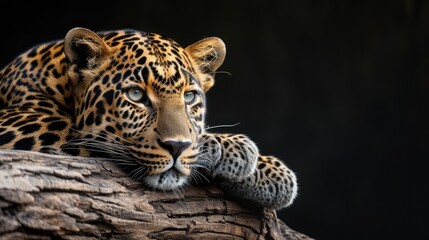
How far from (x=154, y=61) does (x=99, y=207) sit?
1.09 metres

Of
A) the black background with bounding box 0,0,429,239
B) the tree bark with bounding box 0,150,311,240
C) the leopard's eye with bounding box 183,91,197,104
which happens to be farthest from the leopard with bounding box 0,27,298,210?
the black background with bounding box 0,0,429,239

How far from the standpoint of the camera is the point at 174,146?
15.9 ft

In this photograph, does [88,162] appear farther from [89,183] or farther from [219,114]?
[219,114]

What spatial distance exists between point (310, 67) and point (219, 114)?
1.20 meters

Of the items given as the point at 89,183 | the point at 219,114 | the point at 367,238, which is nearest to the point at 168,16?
the point at 219,114

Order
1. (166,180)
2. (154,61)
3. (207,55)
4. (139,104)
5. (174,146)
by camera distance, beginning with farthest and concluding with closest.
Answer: (207,55)
(154,61)
(139,104)
(166,180)
(174,146)

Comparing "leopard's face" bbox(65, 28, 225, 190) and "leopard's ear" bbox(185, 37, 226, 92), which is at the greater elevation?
"leopard's ear" bbox(185, 37, 226, 92)

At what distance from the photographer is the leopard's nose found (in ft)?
15.9

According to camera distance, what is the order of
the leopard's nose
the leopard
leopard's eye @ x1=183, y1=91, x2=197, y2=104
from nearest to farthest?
the leopard's nose < the leopard < leopard's eye @ x1=183, y1=91, x2=197, y2=104

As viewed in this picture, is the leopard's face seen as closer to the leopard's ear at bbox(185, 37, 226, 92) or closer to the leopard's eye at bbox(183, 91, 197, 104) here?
the leopard's eye at bbox(183, 91, 197, 104)

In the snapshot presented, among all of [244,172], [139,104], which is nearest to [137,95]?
[139,104]

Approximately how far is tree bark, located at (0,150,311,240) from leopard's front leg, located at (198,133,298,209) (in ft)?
0.40

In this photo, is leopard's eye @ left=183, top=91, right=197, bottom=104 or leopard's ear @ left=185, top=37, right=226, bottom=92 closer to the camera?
leopard's eye @ left=183, top=91, right=197, bottom=104

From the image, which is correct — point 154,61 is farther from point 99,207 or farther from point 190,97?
point 99,207
